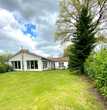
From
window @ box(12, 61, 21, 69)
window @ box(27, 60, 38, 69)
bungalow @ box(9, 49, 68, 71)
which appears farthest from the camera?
window @ box(12, 61, 21, 69)

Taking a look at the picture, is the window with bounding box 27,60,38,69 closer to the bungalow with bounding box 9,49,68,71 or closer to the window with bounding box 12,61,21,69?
the bungalow with bounding box 9,49,68,71

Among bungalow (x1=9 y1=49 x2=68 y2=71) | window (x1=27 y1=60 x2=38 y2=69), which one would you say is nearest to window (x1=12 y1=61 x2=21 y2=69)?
bungalow (x1=9 y1=49 x2=68 y2=71)

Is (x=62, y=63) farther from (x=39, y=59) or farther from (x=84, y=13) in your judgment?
(x=84, y=13)

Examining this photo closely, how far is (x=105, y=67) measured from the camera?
452 inches

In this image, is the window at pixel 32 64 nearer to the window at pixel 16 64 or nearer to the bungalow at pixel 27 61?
the bungalow at pixel 27 61

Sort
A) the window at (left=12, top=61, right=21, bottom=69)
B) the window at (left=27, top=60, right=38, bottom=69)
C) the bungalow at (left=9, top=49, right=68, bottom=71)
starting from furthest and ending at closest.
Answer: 1. the window at (left=12, top=61, right=21, bottom=69)
2. the window at (left=27, top=60, right=38, bottom=69)
3. the bungalow at (left=9, top=49, right=68, bottom=71)

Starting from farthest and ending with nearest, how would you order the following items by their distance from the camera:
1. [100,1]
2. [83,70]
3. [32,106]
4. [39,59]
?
1. [39,59]
2. [100,1]
3. [83,70]
4. [32,106]

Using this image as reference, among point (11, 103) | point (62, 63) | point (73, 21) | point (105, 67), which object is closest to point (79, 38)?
point (73, 21)

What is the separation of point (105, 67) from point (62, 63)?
173 feet

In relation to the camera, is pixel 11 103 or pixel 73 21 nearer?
pixel 11 103

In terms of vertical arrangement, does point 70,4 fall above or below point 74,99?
above

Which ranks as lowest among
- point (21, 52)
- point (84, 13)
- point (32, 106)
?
point (32, 106)

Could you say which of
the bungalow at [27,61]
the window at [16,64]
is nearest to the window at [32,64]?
the bungalow at [27,61]

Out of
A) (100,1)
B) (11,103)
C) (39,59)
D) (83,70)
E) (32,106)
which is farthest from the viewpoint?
(39,59)
